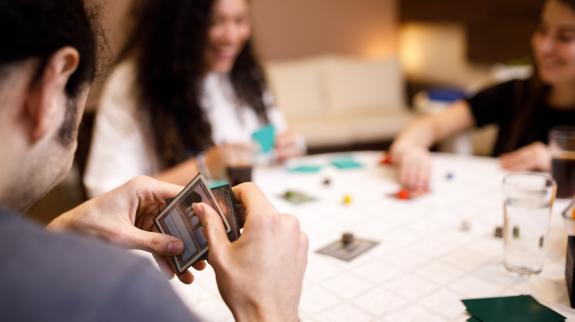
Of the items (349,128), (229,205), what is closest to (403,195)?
(229,205)

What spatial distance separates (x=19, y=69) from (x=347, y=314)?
2.02ft

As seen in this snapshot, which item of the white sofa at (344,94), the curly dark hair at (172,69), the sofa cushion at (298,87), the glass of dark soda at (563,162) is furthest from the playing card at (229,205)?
the sofa cushion at (298,87)

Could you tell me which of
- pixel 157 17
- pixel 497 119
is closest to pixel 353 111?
pixel 497 119

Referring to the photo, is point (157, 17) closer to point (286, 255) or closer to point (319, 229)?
point (319, 229)

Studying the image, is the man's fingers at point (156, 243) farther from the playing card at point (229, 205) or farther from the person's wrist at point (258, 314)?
the person's wrist at point (258, 314)

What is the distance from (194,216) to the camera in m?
0.90

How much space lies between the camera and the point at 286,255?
79cm

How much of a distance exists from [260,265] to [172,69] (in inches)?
53.8

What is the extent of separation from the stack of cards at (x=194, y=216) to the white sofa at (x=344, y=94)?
10.7 feet

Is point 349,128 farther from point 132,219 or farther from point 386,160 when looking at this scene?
point 132,219

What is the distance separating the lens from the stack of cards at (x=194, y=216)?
0.89 metres

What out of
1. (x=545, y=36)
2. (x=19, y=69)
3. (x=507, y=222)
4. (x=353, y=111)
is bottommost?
(x=353, y=111)

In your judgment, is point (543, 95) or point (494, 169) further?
point (543, 95)

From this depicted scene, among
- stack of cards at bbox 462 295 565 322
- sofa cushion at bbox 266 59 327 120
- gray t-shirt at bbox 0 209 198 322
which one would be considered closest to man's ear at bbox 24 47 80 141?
gray t-shirt at bbox 0 209 198 322
